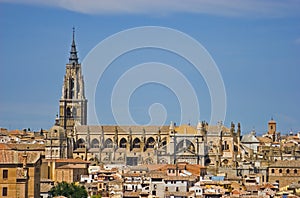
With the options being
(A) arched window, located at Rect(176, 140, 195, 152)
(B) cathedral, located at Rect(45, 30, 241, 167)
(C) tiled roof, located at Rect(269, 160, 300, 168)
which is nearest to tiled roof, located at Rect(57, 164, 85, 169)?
(B) cathedral, located at Rect(45, 30, 241, 167)

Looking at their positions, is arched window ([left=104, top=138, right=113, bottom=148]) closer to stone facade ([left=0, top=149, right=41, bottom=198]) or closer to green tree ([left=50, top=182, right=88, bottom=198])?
green tree ([left=50, top=182, right=88, bottom=198])

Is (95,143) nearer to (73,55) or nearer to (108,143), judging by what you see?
(108,143)

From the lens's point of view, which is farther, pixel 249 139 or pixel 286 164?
pixel 249 139

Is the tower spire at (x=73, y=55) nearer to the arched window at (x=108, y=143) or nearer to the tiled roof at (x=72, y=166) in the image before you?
the arched window at (x=108, y=143)

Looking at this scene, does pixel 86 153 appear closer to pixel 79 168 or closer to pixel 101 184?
pixel 79 168

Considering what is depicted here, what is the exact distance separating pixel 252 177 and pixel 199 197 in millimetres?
23987

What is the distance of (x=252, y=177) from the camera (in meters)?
85.3

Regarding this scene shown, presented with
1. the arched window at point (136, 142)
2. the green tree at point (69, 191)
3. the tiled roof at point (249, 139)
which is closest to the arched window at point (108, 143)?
the arched window at point (136, 142)

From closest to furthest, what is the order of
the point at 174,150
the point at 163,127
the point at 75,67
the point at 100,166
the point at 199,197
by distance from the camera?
the point at 199,197
the point at 100,166
the point at 174,150
the point at 163,127
the point at 75,67

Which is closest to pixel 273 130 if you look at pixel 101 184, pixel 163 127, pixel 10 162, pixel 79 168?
pixel 163 127

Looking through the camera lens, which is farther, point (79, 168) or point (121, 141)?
point (121, 141)

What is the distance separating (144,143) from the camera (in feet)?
389

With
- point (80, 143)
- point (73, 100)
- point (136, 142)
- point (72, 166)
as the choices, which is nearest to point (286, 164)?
point (72, 166)

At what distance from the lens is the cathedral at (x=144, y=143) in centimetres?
10906
